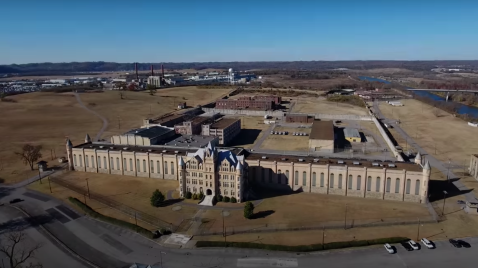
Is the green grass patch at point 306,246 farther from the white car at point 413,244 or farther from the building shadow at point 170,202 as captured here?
the building shadow at point 170,202

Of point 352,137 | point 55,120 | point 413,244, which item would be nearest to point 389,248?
point 413,244

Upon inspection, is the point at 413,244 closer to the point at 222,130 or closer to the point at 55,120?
the point at 222,130

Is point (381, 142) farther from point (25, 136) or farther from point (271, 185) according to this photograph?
point (25, 136)

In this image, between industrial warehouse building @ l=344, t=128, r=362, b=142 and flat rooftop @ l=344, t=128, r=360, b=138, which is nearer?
industrial warehouse building @ l=344, t=128, r=362, b=142

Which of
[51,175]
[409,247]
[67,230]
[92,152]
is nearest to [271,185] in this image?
[409,247]

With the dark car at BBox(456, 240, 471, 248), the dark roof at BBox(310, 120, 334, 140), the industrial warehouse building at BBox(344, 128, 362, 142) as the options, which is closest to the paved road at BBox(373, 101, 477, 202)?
the industrial warehouse building at BBox(344, 128, 362, 142)

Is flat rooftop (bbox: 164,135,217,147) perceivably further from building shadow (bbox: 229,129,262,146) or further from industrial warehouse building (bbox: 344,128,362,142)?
industrial warehouse building (bbox: 344,128,362,142)

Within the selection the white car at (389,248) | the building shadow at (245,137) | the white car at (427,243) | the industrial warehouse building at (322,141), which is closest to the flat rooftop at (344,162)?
the white car at (427,243)
